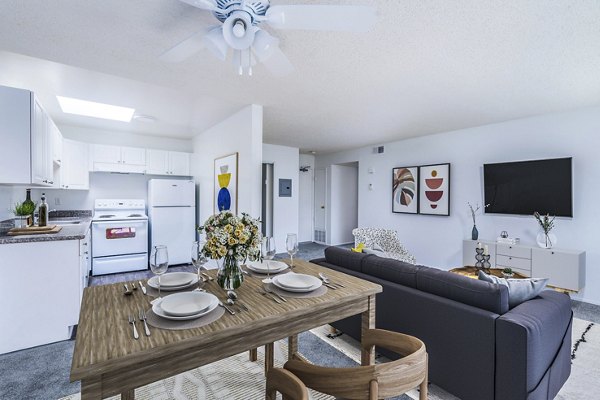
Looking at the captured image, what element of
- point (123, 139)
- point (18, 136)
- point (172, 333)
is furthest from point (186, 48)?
point (123, 139)

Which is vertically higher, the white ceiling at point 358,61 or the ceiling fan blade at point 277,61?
the white ceiling at point 358,61

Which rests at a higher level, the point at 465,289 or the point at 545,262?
the point at 465,289

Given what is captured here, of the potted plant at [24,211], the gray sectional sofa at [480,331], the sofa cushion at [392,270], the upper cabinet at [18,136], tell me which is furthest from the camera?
the potted plant at [24,211]

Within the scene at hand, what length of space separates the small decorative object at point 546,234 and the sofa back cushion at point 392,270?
2.61 m

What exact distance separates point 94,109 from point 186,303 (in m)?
3.89

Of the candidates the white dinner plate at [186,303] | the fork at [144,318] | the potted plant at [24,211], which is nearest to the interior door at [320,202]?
the potted plant at [24,211]

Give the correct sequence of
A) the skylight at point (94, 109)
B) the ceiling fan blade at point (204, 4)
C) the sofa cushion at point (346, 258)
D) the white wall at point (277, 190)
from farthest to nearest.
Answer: the white wall at point (277, 190) < the skylight at point (94, 109) < the sofa cushion at point (346, 258) < the ceiling fan blade at point (204, 4)

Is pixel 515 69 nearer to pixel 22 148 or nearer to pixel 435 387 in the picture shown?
pixel 435 387

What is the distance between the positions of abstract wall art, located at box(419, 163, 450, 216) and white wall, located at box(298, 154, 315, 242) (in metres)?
3.01

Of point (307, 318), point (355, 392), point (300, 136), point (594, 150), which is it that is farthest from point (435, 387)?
A: point (300, 136)

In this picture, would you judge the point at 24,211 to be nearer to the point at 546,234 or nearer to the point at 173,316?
the point at 173,316

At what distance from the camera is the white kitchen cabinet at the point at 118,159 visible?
449 centimetres

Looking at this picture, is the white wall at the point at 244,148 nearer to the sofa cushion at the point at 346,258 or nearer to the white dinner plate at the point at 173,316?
the sofa cushion at the point at 346,258

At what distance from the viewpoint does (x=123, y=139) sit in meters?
4.98
